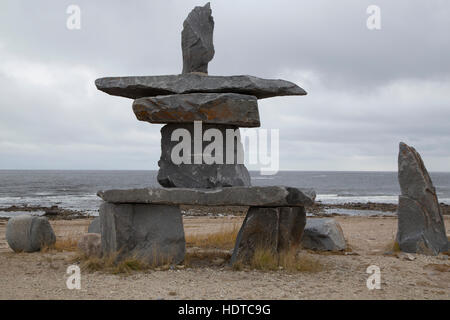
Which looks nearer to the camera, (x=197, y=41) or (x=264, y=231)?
(x=264, y=231)

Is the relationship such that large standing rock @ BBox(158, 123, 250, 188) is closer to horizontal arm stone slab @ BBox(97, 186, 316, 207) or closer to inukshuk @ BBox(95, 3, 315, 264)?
inukshuk @ BBox(95, 3, 315, 264)

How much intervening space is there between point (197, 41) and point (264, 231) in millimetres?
3579

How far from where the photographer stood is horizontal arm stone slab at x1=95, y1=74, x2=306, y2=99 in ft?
25.3

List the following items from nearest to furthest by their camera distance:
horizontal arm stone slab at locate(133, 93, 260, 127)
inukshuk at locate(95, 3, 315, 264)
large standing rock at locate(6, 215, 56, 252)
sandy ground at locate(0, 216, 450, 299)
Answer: sandy ground at locate(0, 216, 450, 299), inukshuk at locate(95, 3, 315, 264), horizontal arm stone slab at locate(133, 93, 260, 127), large standing rock at locate(6, 215, 56, 252)

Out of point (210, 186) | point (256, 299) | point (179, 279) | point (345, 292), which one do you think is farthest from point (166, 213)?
point (345, 292)

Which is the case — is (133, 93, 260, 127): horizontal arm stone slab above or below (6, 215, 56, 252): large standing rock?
above

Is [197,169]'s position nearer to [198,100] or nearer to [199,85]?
[198,100]

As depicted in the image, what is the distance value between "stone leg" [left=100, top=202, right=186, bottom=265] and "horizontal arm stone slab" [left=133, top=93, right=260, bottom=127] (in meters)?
1.66

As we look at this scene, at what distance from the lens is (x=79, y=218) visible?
922 inches

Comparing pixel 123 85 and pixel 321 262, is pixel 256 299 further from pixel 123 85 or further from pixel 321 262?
pixel 123 85

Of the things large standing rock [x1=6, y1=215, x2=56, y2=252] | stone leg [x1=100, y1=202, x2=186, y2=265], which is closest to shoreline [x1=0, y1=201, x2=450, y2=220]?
large standing rock [x1=6, y1=215, x2=56, y2=252]

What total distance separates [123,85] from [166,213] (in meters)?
2.36

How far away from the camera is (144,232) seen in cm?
788

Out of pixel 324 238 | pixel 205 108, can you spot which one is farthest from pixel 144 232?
pixel 324 238
